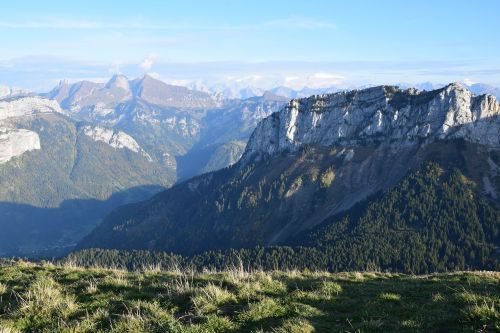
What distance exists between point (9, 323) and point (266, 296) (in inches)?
408

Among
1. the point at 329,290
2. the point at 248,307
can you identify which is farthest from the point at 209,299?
the point at 329,290

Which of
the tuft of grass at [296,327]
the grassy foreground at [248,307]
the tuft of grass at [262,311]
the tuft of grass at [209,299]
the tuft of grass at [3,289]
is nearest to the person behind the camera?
the tuft of grass at [296,327]

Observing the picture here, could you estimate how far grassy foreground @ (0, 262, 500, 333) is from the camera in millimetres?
15852

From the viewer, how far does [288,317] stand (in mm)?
17156

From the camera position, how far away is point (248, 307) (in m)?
17.9

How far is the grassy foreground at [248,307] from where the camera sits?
15852mm

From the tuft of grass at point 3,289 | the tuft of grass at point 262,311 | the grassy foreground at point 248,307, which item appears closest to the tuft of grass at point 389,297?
the grassy foreground at point 248,307

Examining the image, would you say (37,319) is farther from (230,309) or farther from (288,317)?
(288,317)

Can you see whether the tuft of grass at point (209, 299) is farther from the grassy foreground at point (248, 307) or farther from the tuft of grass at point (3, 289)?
the tuft of grass at point (3, 289)

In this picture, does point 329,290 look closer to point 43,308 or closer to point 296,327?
point 296,327

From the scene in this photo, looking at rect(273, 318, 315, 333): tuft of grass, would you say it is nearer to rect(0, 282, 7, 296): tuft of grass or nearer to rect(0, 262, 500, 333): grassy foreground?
rect(0, 262, 500, 333): grassy foreground

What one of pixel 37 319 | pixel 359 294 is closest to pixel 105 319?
pixel 37 319

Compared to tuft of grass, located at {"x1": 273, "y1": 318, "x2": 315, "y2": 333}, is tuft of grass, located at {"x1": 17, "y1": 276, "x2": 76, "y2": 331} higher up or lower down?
lower down

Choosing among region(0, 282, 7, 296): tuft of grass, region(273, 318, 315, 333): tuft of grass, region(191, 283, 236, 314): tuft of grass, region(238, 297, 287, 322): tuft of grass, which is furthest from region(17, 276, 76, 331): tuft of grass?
region(273, 318, 315, 333): tuft of grass
